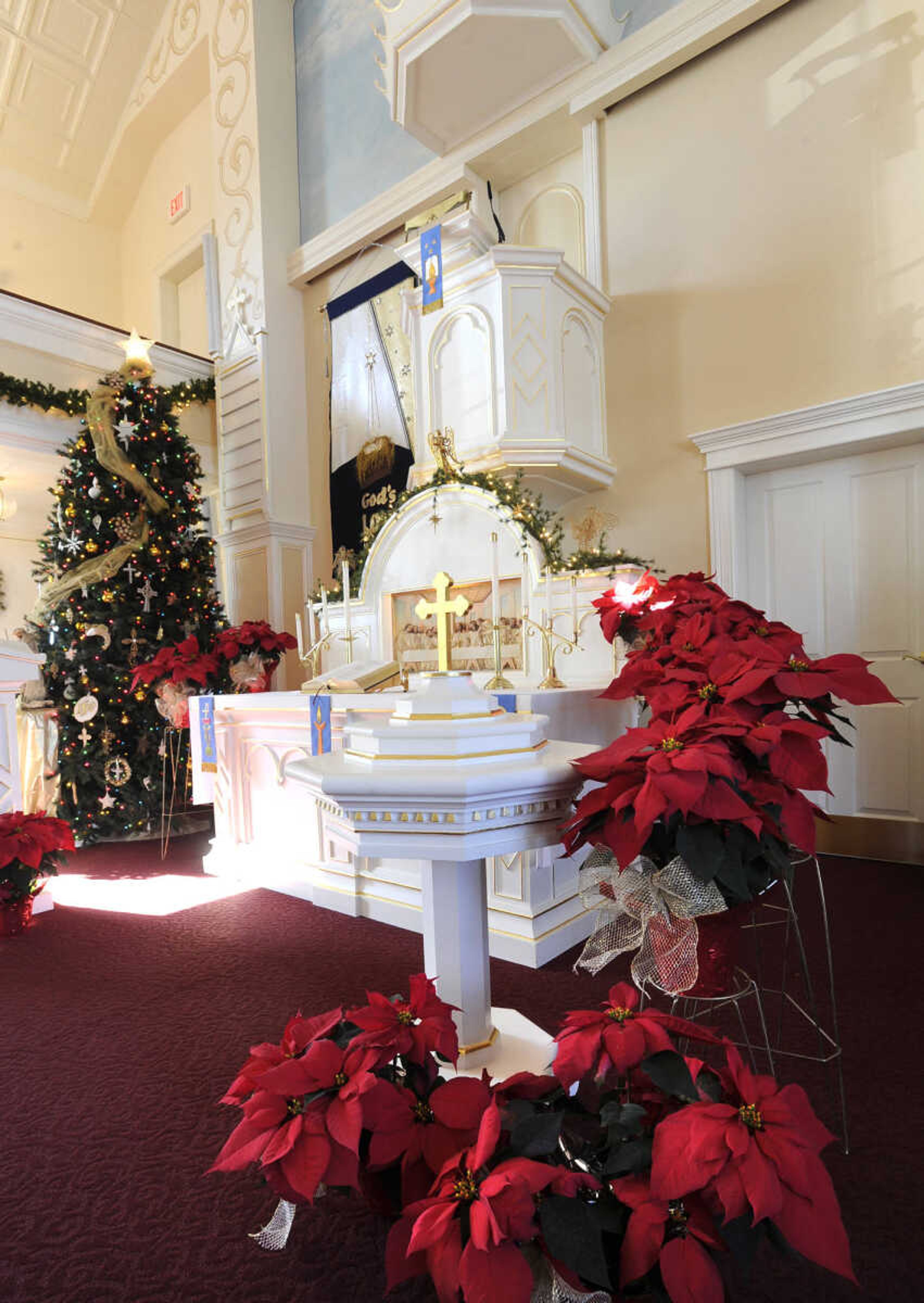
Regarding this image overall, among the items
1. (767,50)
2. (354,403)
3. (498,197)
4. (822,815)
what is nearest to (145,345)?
(354,403)

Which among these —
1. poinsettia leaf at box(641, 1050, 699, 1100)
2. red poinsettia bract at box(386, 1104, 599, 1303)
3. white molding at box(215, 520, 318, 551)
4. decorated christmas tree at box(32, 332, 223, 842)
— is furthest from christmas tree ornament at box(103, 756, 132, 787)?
poinsettia leaf at box(641, 1050, 699, 1100)

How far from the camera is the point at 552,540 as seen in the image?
12.5 feet

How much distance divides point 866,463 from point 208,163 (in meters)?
7.70

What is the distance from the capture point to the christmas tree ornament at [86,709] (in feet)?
14.8

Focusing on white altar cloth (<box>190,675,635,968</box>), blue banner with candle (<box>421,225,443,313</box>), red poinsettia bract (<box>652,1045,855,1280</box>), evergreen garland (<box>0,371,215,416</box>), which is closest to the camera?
red poinsettia bract (<box>652,1045,855,1280</box>)

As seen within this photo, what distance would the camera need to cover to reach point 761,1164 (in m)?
0.80

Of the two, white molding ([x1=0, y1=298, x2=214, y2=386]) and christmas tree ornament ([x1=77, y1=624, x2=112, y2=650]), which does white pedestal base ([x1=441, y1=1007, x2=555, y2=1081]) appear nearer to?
christmas tree ornament ([x1=77, y1=624, x2=112, y2=650])

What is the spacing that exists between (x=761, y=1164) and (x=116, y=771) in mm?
4652

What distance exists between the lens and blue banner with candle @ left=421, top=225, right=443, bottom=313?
4.50 metres

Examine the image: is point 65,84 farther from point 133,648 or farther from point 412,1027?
point 412,1027

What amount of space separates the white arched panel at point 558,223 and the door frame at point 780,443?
185 cm

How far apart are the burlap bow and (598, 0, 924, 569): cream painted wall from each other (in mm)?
3656

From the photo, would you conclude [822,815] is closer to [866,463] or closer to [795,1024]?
[795,1024]

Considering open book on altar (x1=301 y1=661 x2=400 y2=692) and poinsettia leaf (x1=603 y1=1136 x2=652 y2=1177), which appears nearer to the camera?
poinsettia leaf (x1=603 y1=1136 x2=652 y2=1177)
